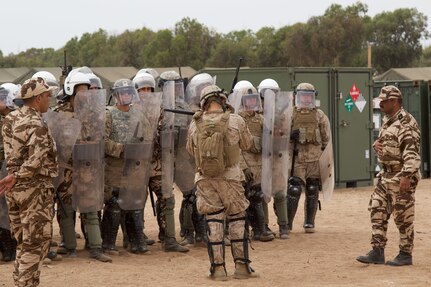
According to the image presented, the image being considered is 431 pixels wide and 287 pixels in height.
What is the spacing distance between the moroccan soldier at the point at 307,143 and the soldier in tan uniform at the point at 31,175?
5.14 m

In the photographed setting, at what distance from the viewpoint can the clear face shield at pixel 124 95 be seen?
11633 mm

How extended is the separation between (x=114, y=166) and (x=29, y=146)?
9.11 ft

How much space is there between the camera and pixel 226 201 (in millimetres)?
10305

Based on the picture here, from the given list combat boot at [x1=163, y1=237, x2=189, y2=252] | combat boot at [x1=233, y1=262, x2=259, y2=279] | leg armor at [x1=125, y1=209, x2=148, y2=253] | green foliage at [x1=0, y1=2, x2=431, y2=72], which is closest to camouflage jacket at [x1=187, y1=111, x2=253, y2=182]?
combat boot at [x1=233, y1=262, x2=259, y2=279]

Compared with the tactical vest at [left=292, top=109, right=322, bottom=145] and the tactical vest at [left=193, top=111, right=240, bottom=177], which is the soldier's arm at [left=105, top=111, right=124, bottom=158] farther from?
the tactical vest at [left=292, top=109, right=322, bottom=145]

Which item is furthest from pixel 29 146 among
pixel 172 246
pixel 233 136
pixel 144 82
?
pixel 172 246

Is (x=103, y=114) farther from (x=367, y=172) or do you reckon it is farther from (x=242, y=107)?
(x=367, y=172)

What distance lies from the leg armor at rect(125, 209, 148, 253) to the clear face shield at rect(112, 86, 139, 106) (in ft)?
4.06

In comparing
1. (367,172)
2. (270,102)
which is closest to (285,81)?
(367,172)

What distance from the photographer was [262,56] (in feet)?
205

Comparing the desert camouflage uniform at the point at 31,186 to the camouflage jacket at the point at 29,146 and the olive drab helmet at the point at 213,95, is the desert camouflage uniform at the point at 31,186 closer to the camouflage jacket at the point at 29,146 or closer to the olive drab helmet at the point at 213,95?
the camouflage jacket at the point at 29,146

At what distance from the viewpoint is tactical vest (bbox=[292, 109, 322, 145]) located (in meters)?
13.7

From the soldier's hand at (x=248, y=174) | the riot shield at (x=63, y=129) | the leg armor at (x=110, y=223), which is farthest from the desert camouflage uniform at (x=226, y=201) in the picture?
the soldier's hand at (x=248, y=174)

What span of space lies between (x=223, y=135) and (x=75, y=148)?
1.89 meters
